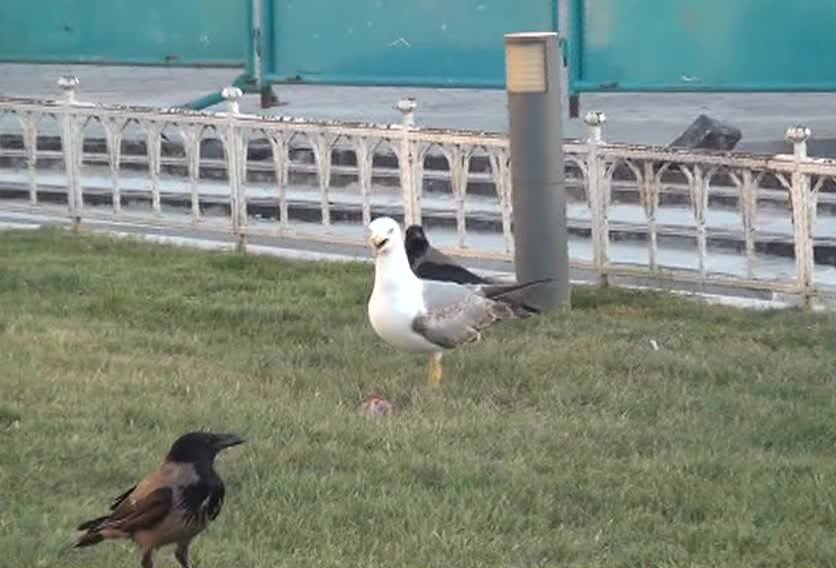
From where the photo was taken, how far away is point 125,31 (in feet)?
50.3

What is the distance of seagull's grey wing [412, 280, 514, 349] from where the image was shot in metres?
7.94

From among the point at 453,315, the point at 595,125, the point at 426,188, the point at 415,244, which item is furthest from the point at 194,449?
the point at 426,188

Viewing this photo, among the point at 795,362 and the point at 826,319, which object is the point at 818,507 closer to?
the point at 795,362

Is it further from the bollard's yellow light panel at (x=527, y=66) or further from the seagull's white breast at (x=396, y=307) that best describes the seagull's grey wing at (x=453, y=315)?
the bollard's yellow light panel at (x=527, y=66)

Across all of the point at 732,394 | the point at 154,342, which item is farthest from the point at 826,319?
the point at 154,342

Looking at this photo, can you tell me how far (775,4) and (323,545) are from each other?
7.74m

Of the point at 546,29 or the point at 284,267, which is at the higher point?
the point at 546,29

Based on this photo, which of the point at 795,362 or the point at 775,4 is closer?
the point at 795,362

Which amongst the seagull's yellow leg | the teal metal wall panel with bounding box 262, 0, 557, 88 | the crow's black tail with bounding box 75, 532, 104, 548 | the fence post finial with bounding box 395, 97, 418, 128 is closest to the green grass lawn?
the seagull's yellow leg

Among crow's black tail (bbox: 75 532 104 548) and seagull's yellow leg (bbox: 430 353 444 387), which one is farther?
seagull's yellow leg (bbox: 430 353 444 387)

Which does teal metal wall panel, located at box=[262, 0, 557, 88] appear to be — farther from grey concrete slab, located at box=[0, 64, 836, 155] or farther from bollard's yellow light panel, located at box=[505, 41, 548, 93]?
bollard's yellow light panel, located at box=[505, 41, 548, 93]

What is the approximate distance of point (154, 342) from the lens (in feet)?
29.5

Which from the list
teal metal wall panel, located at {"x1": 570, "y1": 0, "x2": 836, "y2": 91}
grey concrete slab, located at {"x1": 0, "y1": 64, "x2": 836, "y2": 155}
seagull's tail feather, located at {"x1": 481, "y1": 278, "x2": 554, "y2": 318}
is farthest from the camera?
grey concrete slab, located at {"x1": 0, "y1": 64, "x2": 836, "y2": 155}

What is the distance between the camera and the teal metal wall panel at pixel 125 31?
49.2ft
